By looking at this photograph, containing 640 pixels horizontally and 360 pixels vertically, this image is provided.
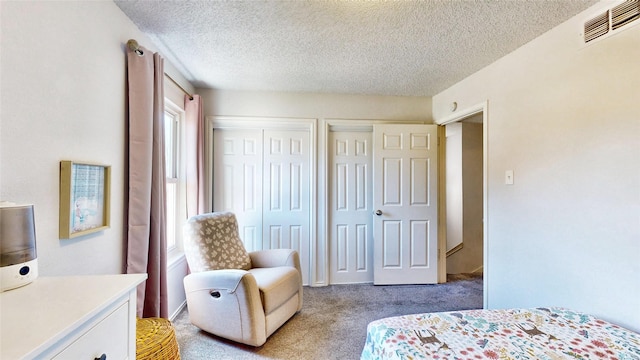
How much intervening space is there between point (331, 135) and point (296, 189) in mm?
782

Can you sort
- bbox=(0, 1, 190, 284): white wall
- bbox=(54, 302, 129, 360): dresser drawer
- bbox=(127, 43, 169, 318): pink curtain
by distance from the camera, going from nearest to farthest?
bbox=(54, 302, 129, 360): dresser drawer → bbox=(0, 1, 190, 284): white wall → bbox=(127, 43, 169, 318): pink curtain

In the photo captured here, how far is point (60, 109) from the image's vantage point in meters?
1.20

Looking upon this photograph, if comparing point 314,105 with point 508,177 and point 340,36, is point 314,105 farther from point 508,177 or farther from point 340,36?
point 508,177

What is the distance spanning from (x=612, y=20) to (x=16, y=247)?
111 inches

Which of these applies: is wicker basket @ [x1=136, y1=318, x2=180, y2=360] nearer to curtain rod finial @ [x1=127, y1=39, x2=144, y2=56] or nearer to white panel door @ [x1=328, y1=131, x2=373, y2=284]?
curtain rod finial @ [x1=127, y1=39, x2=144, y2=56]

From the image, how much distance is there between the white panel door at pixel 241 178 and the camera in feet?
10.4

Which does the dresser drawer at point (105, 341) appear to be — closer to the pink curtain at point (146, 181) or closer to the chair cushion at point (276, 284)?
the pink curtain at point (146, 181)

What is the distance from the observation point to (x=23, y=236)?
2.80ft

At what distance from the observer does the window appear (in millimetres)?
2680

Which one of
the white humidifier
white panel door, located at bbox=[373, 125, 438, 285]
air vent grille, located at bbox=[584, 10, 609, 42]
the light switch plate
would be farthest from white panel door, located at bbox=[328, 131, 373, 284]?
the white humidifier

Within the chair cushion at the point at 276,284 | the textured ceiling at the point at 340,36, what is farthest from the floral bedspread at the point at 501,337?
the textured ceiling at the point at 340,36

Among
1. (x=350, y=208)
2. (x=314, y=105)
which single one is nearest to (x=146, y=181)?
(x=314, y=105)

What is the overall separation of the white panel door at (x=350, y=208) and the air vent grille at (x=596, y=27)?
2034mm

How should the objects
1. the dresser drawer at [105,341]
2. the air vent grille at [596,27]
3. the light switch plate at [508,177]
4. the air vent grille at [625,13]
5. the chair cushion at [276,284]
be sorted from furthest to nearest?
the light switch plate at [508,177], the chair cushion at [276,284], the air vent grille at [596,27], the air vent grille at [625,13], the dresser drawer at [105,341]
